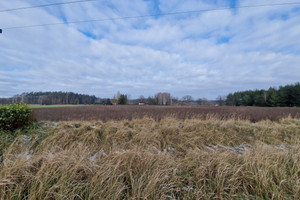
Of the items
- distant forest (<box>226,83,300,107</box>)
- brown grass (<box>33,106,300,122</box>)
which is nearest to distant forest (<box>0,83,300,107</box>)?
distant forest (<box>226,83,300,107</box>)

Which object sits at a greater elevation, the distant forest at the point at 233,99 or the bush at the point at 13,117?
the distant forest at the point at 233,99

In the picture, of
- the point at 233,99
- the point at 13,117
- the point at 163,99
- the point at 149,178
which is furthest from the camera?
the point at 163,99

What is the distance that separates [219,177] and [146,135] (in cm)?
231

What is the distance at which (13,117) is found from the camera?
3.91 meters

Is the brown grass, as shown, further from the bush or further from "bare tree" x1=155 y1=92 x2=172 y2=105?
"bare tree" x1=155 y1=92 x2=172 y2=105

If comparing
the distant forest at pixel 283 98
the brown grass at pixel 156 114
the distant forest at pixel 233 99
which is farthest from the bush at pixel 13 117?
the distant forest at pixel 283 98

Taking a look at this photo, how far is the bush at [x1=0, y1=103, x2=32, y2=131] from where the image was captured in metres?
3.80

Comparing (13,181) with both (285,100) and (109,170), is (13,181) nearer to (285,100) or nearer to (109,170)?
(109,170)

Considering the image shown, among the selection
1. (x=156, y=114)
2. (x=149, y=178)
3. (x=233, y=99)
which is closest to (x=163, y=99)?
(x=233, y=99)

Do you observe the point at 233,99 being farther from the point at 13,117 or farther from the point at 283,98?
the point at 13,117

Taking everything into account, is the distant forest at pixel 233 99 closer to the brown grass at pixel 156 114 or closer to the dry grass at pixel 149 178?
the brown grass at pixel 156 114

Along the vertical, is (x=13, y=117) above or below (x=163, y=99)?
below

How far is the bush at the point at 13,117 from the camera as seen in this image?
12.5 ft

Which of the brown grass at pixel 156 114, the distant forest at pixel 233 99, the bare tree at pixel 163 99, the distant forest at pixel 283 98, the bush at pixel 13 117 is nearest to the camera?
the bush at pixel 13 117
